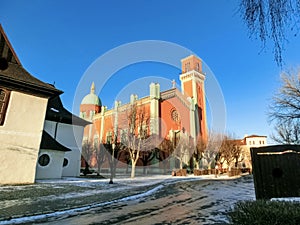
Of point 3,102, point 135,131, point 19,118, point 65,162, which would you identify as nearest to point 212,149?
point 135,131

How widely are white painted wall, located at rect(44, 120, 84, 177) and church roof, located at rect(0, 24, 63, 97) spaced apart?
7.37 m

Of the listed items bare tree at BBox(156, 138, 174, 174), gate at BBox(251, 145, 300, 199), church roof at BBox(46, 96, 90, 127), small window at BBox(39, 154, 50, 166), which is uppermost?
church roof at BBox(46, 96, 90, 127)

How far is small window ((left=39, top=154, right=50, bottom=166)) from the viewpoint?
1762 centimetres

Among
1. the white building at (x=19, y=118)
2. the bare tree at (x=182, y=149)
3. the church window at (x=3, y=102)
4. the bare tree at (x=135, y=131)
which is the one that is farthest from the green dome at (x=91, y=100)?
the church window at (x=3, y=102)

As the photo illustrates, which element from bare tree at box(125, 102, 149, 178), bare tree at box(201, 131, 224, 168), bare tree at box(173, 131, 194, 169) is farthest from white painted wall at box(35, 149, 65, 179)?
bare tree at box(201, 131, 224, 168)

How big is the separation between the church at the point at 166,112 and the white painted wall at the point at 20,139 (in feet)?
40.2

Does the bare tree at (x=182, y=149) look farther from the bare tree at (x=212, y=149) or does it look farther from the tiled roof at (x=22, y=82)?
the tiled roof at (x=22, y=82)

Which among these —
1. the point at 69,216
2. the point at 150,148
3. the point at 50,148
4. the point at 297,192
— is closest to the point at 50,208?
the point at 69,216

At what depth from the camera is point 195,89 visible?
47344 mm

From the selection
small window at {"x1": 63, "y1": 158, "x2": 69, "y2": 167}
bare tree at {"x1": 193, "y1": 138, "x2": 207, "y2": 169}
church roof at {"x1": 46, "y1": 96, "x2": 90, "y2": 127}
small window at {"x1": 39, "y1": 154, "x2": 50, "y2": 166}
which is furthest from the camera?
bare tree at {"x1": 193, "y1": 138, "x2": 207, "y2": 169}

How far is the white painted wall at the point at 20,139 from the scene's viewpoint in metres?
13.4

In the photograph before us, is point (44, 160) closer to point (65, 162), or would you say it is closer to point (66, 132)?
point (65, 162)

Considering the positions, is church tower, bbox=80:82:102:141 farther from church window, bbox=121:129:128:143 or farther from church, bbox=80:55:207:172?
church window, bbox=121:129:128:143

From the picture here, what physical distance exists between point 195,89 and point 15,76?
126 feet
